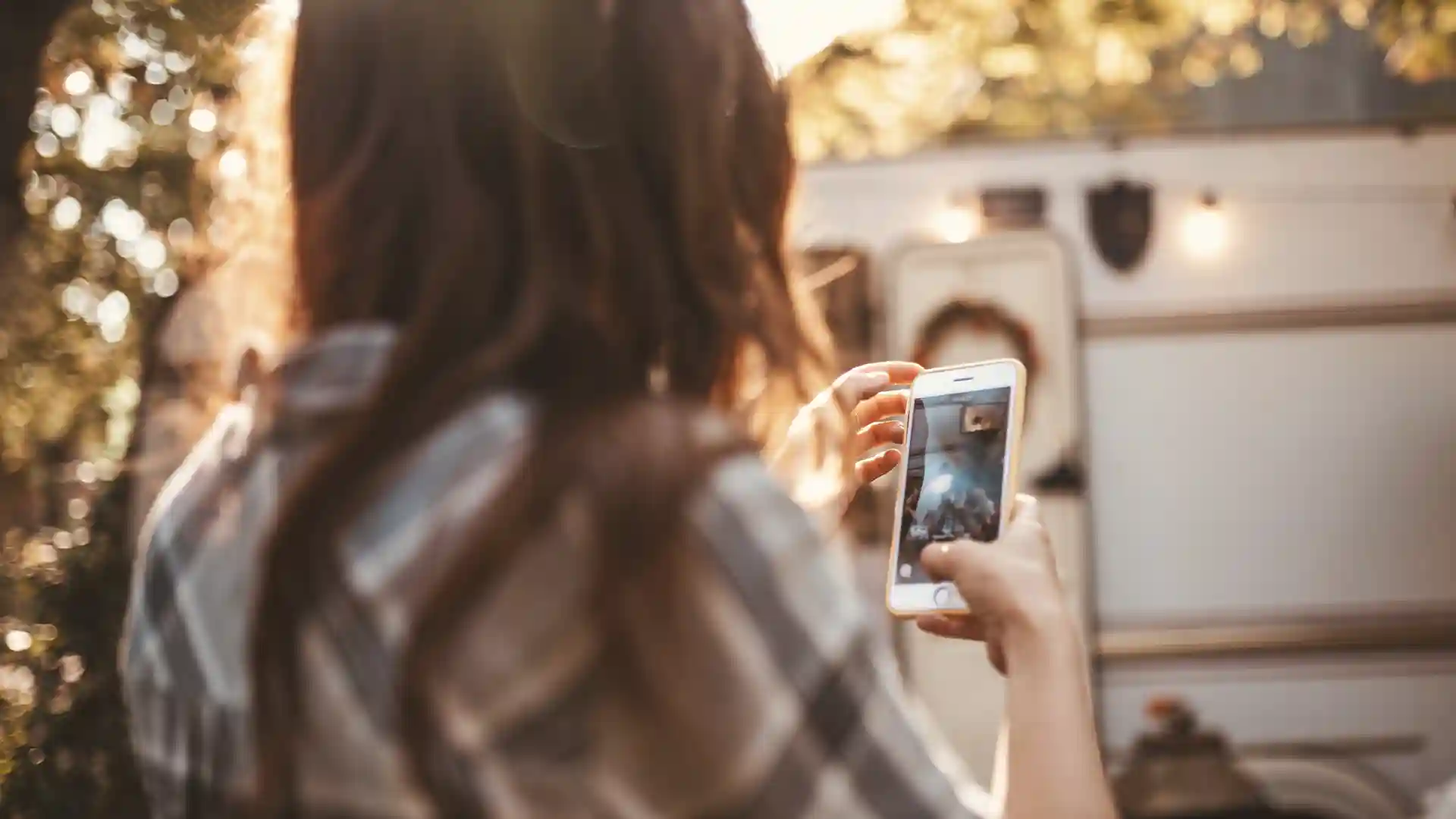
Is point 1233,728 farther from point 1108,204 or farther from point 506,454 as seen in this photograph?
point 506,454

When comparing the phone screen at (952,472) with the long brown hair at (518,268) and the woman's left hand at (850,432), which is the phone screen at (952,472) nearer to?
the woman's left hand at (850,432)

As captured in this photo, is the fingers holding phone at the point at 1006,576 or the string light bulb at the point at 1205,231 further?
the string light bulb at the point at 1205,231

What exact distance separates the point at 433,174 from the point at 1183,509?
4.20 m

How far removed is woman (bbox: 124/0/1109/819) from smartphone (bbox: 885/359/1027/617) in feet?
1.60

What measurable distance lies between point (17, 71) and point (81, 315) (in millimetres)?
1857

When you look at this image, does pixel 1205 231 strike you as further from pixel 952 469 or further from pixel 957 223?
pixel 952 469

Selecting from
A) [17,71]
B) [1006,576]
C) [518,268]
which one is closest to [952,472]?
[1006,576]

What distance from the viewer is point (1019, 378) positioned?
5.71 ft

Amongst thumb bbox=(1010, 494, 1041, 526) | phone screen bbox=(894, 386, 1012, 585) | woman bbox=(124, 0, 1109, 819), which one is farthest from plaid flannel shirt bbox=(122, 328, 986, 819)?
phone screen bbox=(894, 386, 1012, 585)

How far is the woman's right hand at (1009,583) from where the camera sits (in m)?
1.23

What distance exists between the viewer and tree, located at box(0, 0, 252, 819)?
3.47m

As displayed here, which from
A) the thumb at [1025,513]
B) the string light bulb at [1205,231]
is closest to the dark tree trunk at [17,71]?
the thumb at [1025,513]

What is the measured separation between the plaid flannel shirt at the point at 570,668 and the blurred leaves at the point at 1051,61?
400 centimetres

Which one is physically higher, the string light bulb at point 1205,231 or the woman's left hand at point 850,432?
the string light bulb at point 1205,231
